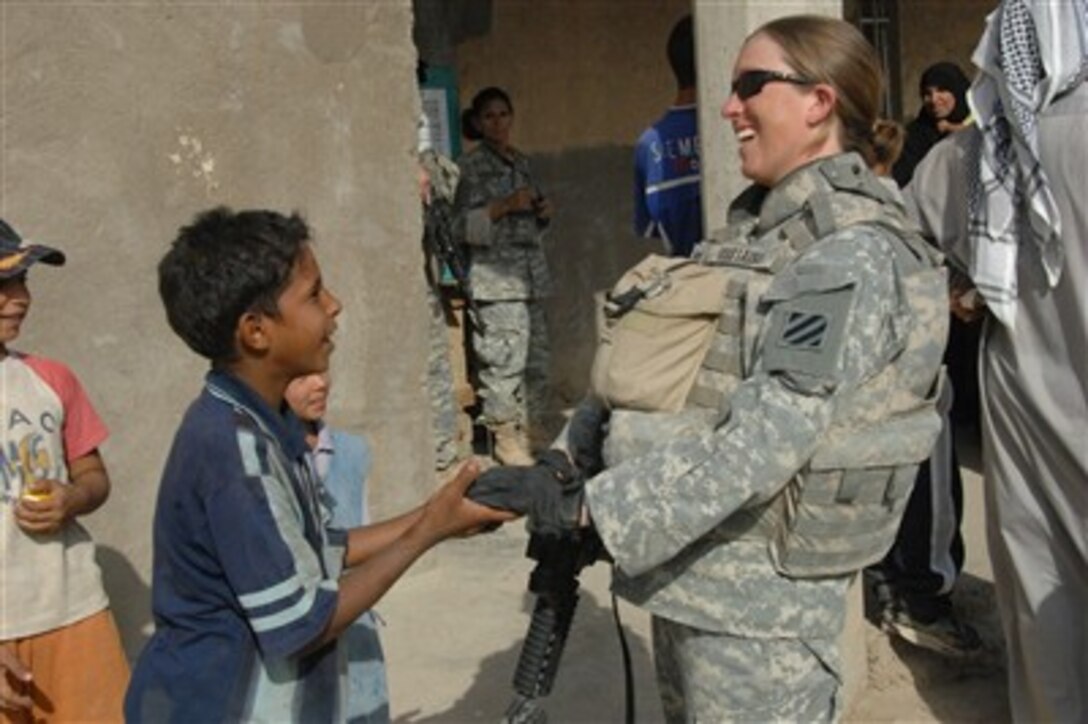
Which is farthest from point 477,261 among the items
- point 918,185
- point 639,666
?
point 918,185

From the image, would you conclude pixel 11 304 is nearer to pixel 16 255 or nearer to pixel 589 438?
pixel 16 255

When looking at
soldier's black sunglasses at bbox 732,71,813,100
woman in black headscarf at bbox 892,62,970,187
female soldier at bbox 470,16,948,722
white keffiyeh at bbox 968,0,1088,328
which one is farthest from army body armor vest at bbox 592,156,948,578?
woman in black headscarf at bbox 892,62,970,187

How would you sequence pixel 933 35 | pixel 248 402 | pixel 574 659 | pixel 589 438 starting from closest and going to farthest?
pixel 248 402, pixel 589 438, pixel 574 659, pixel 933 35

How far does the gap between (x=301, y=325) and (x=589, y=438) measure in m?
0.71

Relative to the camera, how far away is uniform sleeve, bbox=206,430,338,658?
5.72ft

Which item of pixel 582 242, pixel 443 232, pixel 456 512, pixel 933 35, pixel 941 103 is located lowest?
pixel 456 512

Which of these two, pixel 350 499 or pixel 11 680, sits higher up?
pixel 350 499

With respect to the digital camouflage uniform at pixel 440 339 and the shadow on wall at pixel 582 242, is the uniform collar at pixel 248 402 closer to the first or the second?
the digital camouflage uniform at pixel 440 339

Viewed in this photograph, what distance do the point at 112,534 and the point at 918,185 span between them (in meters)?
2.42

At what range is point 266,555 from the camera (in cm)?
175

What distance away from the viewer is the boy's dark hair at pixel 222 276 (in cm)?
181

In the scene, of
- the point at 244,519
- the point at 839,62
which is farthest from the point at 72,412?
the point at 839,62

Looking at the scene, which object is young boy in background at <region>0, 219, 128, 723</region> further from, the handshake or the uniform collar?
the handshake

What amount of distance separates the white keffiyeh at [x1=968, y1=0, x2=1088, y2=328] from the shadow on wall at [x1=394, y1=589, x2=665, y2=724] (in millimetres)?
1545
